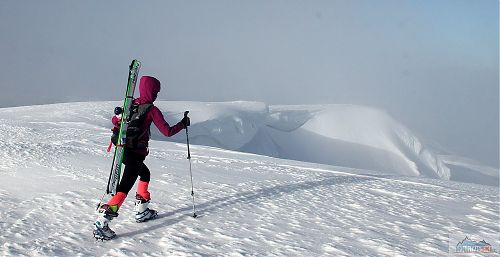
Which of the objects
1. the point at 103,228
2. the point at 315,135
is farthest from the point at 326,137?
the point at 103,228

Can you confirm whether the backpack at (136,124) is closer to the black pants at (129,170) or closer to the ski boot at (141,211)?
the black pants at (129,170)

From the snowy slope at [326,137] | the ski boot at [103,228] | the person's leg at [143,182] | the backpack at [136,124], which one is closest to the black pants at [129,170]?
the backpack at [136,124]

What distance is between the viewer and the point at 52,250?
347 centimetres

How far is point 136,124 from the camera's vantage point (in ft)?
14.1

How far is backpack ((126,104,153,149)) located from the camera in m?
4.24

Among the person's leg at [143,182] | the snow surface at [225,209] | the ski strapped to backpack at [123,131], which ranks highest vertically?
the ski strapped to backpack at [123,131]

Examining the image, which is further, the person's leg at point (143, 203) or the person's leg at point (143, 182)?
the person's leg at point (143, 182)

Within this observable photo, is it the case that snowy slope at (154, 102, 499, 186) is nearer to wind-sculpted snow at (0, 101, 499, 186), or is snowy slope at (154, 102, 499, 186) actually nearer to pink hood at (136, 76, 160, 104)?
wind-sculpted snow at (0, 101, 499, 186)

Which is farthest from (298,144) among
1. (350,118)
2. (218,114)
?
(218,114)

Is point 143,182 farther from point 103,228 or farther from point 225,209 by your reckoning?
point 225,209

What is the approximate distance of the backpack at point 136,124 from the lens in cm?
424

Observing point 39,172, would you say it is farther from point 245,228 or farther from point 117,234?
point 245,228

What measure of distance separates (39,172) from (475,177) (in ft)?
161

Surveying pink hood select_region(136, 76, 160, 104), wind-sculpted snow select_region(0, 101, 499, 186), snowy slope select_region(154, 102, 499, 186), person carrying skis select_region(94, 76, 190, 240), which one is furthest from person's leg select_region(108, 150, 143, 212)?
snowy slope select_region(154, 102, 499, 186)
